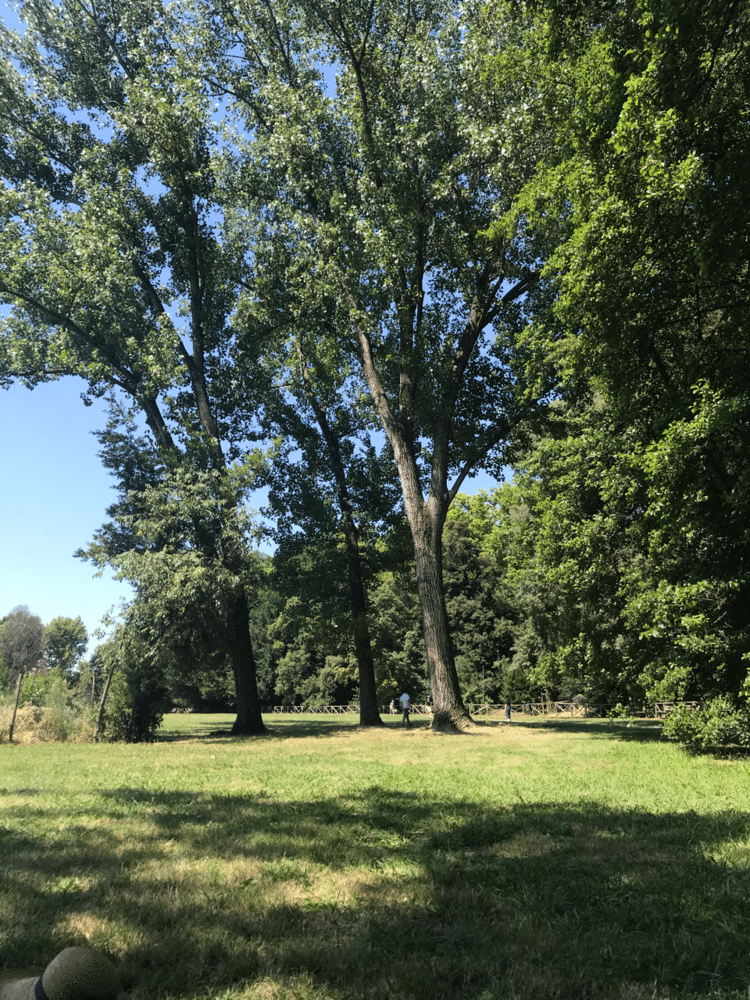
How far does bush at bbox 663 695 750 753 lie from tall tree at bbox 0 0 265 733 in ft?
40.1

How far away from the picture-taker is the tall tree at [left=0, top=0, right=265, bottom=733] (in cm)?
1981

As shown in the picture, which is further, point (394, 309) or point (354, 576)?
point (354, 576)

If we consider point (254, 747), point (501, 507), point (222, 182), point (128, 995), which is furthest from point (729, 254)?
point (501, 507)

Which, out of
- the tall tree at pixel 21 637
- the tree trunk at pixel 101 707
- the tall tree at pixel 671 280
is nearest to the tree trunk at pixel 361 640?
the tree trunk at pixel 101 707

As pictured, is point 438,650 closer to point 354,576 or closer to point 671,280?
point 354,576

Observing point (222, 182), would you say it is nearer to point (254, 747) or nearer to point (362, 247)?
point (362, 247)

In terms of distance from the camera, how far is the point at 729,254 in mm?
9180

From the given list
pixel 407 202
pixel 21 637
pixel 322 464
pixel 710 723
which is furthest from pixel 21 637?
pixel 710 723

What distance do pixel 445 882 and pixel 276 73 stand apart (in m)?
22.4

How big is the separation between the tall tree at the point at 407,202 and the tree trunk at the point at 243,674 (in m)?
6.30

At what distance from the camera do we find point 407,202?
17.1m

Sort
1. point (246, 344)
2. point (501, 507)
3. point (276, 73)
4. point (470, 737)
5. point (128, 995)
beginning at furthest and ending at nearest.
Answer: point (501, 507) < point (246, 344) < point (276, 73) < point (470, 737) < point (128, 995)

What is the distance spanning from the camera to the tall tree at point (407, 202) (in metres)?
16.8

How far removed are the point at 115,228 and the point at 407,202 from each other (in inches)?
389
